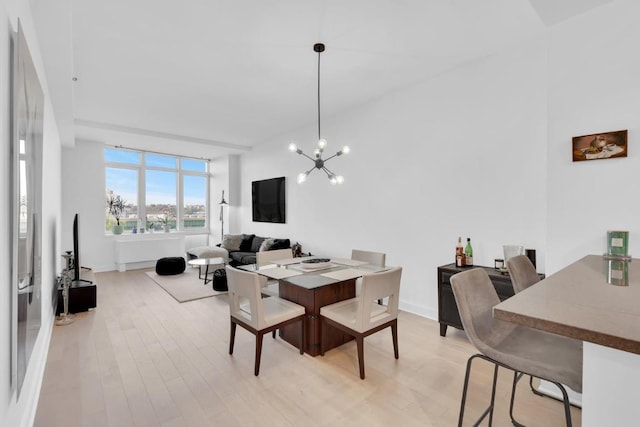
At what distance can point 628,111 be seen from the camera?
180cm

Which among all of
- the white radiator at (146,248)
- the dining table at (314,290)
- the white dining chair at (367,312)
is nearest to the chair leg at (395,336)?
the white dining chair at (367,312)

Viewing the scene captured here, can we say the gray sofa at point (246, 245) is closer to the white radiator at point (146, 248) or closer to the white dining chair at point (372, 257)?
the white radiator at point (146, 248)

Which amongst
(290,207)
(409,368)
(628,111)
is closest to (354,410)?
(409,368)

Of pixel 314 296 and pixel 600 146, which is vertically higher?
pixel 600 146

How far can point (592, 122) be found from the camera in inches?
75.7

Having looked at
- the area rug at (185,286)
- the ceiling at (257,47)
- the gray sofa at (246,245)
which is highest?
the ceiling at (257,47)

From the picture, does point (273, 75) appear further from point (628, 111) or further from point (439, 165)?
point (628, 111)

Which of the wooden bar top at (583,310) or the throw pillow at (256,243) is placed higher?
the wooden bar top at (583,310)

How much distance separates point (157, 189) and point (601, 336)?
8.11 metres

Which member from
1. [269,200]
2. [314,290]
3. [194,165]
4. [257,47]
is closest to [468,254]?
[314,290]

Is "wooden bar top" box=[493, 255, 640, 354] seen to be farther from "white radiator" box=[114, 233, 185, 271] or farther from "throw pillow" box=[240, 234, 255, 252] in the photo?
"white radiator" box=[114, 233, 185, 271]

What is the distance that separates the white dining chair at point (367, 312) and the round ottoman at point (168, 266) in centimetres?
420

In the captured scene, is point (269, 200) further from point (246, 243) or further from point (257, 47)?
point (257, 47)

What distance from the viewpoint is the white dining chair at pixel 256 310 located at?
7.62 ft
